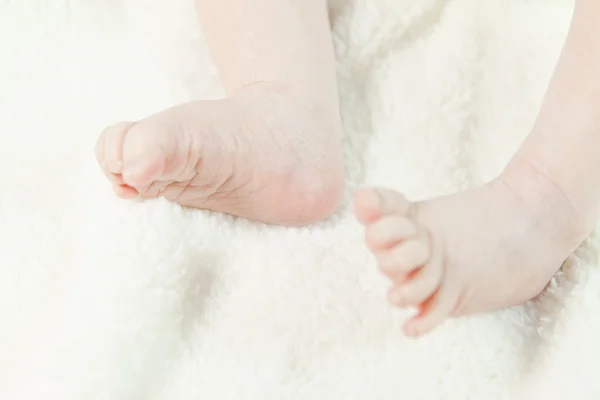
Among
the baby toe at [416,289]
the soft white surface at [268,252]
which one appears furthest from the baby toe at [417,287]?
the soft white surface at [268,252]

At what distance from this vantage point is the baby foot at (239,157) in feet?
1.87

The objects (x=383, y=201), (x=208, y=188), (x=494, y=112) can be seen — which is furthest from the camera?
(x=494, y=112)

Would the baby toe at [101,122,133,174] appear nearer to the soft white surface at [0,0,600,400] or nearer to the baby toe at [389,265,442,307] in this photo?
the soft white surface at [0,0,600,400]

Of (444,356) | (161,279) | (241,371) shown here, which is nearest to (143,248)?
(161,279)

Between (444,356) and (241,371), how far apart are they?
0.16m

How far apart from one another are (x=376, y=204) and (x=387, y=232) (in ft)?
0.07

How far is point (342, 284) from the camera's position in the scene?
648mm

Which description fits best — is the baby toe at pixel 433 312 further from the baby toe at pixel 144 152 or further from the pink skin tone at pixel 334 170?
the baby toe at pixel 144 152

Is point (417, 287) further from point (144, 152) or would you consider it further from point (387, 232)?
point (144, 152)

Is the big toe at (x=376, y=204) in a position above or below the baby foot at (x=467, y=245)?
above

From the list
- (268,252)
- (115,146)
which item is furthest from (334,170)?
(115,146)

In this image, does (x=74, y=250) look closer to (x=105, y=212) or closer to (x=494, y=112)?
(x=105, y=212)

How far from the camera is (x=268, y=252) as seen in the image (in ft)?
2.18

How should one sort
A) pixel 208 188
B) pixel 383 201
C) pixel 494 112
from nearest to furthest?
1. pixel 383 201
2. pixel 208 188
3. pixel 494 112
